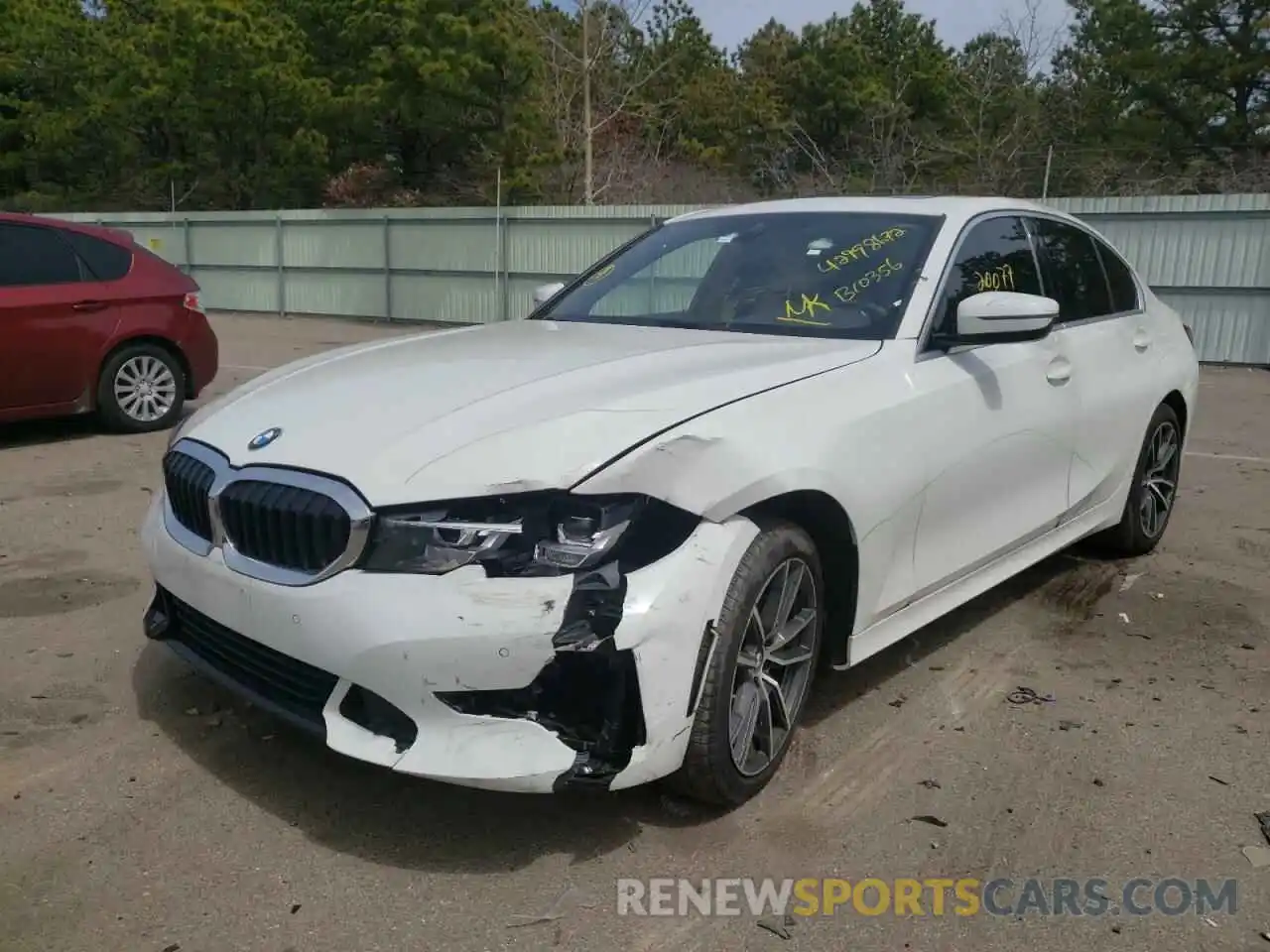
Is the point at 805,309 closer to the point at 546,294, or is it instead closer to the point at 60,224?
the point at 546,294

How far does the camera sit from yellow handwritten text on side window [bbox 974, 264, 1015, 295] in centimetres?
397

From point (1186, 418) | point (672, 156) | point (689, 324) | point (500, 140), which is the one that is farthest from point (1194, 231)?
point (672, 156)

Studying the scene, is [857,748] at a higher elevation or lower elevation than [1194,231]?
lower

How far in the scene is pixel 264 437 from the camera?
298 centimetres

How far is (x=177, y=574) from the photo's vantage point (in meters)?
3.09

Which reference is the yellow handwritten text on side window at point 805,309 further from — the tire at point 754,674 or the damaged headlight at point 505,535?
the damaged headlight at point 505,535

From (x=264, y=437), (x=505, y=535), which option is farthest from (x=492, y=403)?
(x=264, y=437)

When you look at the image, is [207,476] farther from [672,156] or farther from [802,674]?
[672,156]

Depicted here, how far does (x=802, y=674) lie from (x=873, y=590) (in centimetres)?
33

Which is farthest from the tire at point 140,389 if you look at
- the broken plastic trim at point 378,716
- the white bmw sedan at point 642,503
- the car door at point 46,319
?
the broken plastic trim at point 378,716

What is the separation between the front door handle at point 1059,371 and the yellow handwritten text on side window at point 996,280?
326mm

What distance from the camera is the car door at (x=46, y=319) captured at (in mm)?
7285

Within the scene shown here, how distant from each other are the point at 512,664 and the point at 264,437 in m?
0.99

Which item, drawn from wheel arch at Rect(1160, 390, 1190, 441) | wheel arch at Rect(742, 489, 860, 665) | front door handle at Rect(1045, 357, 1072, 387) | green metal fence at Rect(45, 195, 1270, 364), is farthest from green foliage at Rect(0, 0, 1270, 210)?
wheel arch at Rect(742, 489, 860, 665)
